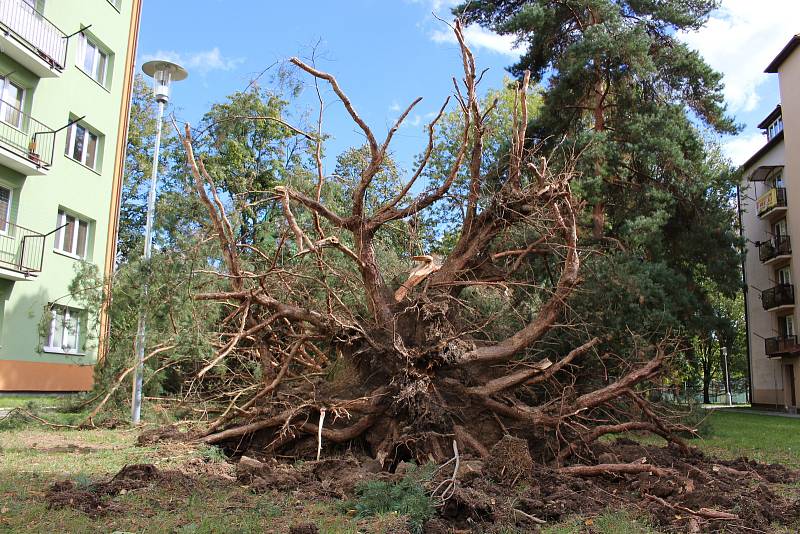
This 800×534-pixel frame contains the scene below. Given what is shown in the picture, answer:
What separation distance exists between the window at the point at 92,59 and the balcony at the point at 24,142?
2.78m

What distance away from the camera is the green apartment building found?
52.1 ft

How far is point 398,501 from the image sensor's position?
188 inches

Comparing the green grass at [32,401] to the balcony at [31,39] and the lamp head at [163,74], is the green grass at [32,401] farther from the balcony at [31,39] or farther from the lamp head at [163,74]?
the balcony at [31,39]

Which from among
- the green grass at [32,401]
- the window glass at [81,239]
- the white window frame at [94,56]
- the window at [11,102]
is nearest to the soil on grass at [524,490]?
the green grass at [32,401]

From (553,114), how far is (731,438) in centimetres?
A: 899

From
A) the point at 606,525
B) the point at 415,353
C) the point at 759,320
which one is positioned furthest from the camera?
the point at 759,320

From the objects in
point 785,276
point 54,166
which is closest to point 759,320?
point 785,276

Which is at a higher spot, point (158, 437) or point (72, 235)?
point (72, 235)

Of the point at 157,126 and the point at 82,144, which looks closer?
the point at 157,126

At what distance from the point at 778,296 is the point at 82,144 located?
2849 centimetres

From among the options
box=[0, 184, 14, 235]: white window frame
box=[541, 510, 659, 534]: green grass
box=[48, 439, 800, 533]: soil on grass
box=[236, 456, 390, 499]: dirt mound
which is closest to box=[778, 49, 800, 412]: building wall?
box=[48, 439, 800, 533]: soil on grass

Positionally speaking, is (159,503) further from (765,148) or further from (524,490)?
(765,148)

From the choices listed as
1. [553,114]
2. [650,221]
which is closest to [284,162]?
[553,114]

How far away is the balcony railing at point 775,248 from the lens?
28.9 m
